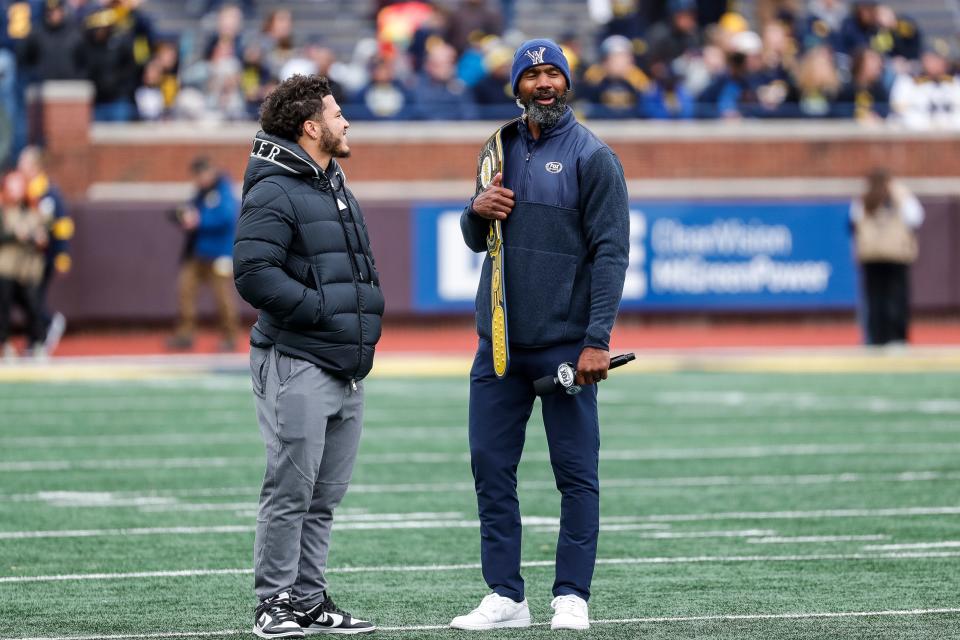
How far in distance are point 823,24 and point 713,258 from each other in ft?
A: 14.8

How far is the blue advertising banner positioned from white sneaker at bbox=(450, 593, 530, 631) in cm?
1624

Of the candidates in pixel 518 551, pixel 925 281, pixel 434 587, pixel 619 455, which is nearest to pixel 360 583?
pixel 434 587

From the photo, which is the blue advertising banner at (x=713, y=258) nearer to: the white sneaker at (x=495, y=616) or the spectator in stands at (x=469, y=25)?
the spectator in stands at (x=469, y=25)

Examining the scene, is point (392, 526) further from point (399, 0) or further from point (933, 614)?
point (399, 0)

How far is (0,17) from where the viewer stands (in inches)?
910

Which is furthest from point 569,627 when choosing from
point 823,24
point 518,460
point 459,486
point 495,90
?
point 823,24

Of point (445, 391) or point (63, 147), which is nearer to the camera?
point (445, 391)

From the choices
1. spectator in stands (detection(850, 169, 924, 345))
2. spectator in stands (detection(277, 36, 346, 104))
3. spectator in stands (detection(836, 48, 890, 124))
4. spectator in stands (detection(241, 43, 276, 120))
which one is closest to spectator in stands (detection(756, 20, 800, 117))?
spectator in stands (detection(836, 48, 890, 124))

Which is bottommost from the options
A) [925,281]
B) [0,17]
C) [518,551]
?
[925,281]

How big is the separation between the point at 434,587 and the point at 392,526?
1.85m

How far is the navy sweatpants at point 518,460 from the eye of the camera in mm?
6824

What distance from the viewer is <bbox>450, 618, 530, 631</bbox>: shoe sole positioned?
6785mm

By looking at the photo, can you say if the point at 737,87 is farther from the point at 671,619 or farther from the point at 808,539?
the point at 671,619

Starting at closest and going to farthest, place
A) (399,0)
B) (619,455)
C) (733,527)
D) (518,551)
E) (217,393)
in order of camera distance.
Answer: (518,551), (733,527), (619,455), (217,393), (399,0)
